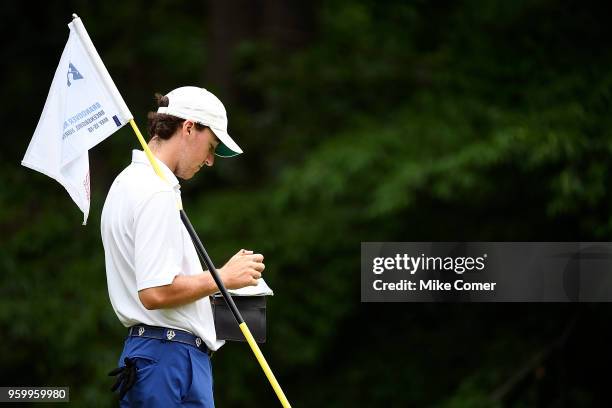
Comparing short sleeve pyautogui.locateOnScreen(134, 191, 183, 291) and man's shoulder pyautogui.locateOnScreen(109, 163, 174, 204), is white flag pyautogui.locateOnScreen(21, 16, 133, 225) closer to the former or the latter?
man's shoulder pyautogui.locateOnScreen(109, 163, 174, 204)

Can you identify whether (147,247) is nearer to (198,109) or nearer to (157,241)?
(157,241)

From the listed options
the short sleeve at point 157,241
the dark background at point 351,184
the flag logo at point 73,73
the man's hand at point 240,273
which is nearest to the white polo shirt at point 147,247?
the short sleeve at point 157,241

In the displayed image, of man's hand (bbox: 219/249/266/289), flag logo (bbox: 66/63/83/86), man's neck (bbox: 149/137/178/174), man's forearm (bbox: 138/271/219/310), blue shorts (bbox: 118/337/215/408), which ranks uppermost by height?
flag logo (bbox: 66/63/83/86)

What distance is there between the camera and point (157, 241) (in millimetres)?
2727

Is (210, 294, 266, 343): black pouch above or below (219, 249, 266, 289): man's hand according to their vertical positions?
below

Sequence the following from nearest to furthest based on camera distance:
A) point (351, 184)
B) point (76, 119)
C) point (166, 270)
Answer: point (166, 270) → point (76, 119) → point (351, 184)

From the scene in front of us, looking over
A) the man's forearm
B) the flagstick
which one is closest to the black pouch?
the flagstick

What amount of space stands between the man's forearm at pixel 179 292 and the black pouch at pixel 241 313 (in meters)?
0.37

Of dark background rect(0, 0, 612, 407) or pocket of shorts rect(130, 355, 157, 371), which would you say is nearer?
pocket of shorts rect(130, 355, 157, 371)

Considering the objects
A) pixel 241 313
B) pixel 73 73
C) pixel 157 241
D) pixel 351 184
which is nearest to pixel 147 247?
pixel 157 241

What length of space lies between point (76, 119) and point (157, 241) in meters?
0.58

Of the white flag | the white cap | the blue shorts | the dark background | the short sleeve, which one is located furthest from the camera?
the dark background

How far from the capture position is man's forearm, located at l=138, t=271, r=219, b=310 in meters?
2.71

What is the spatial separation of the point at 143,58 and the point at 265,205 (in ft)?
5.98
